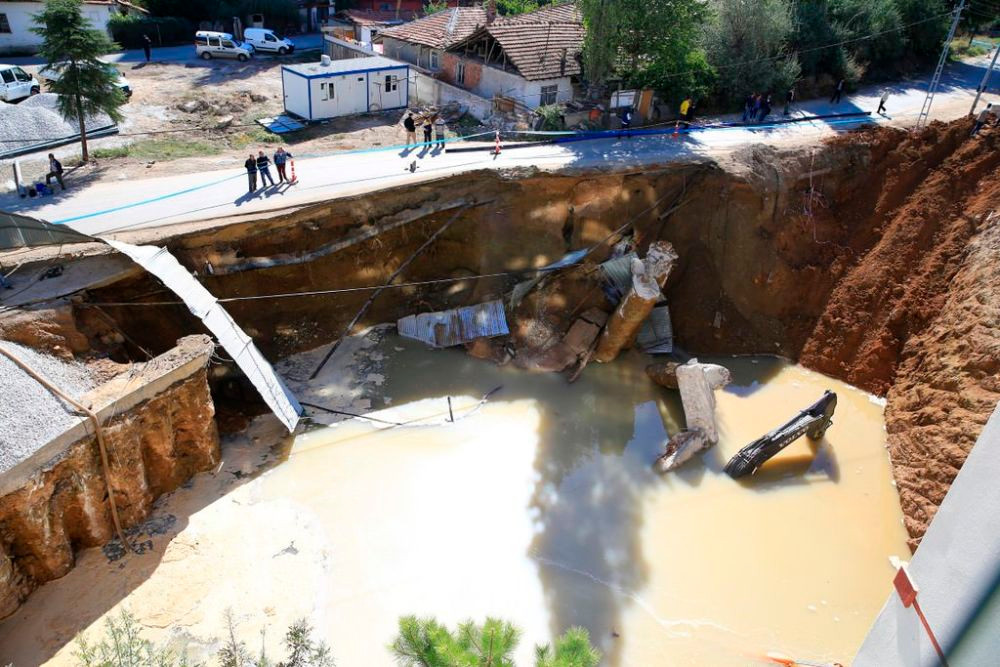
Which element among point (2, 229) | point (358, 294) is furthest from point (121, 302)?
point (358, 294)

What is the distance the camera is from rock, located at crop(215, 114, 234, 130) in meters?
24.1

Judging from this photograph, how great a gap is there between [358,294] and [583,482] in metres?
7.65

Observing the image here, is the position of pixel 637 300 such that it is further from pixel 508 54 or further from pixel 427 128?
pixel 508 54

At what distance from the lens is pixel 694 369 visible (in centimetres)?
1500

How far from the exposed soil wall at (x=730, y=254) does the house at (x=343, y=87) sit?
34.0 ft

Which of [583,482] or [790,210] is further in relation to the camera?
[790,210]

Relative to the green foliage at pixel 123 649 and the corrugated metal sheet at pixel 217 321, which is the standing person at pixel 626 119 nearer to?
the corrugated metal sheet at pixel 217 321

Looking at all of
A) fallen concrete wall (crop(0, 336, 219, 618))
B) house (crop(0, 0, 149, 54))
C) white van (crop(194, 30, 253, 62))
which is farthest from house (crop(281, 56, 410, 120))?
fallen concrete wall (crop(0, 336, 219, 618))

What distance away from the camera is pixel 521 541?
12461 mm

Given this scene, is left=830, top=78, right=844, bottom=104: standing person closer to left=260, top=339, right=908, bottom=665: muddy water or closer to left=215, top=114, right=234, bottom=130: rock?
left=260, top=339, right=908, bottom=665: muddy water

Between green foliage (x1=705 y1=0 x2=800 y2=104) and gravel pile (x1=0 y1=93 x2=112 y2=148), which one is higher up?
green foliage (x1=705 y1=0 x2=800 y2=104)

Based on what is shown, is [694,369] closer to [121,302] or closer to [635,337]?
[635,337]

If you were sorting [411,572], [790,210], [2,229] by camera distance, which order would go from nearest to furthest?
[411,572], [2,229], [790,210]

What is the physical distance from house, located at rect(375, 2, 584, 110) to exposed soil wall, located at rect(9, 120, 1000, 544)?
7.94 metres
